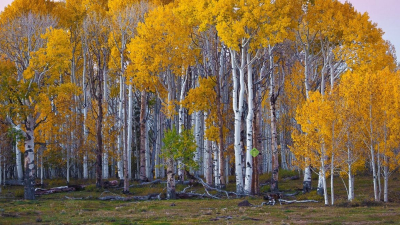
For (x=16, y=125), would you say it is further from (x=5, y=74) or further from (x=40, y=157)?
(x=40, y=157)

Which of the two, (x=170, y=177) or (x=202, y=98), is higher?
(x=202, y=98)

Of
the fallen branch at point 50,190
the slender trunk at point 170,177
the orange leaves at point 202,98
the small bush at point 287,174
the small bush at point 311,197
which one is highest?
the orange leaves at point 202,98

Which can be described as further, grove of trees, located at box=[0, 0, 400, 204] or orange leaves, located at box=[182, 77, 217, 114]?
orange leaves, located at box=[182, 77, 217, 114]

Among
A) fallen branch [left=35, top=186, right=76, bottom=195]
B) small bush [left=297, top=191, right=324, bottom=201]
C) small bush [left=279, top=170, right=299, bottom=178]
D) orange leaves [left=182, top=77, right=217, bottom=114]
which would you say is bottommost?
small bush [left=297, top=191, right=324, bottom=201]

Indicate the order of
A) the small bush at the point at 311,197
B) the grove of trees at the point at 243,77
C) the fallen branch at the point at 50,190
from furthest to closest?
1. the fallen branch at the point at 50,190
2. the small bush at the point at 311,197
3. the grove of trees at the point at 243,77

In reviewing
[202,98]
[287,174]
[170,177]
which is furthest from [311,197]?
A: [287,174]

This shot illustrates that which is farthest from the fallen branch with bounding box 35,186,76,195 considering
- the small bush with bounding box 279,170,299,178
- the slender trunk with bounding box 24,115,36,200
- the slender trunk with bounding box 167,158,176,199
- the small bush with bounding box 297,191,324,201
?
the small bush with bounding box 279,170,299,178

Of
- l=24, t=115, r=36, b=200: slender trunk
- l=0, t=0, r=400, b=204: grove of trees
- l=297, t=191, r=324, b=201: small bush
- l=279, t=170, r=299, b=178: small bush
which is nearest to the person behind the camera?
l=0, t=0, r=400, b=204: grove of trees

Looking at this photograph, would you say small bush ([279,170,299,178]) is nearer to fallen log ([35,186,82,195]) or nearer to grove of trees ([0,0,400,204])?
grove of trees ([0,0,400,204])

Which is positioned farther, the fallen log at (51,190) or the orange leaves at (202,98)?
the fallen log at (51,190)

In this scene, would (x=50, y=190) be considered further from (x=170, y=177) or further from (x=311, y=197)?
(x=311, y=197)

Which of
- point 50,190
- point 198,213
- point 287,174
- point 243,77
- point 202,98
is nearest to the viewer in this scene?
point 198,213

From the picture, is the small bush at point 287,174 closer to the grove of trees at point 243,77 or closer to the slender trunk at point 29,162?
the grove of trees at point 243,77

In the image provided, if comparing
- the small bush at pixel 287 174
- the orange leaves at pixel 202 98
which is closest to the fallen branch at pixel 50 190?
the orange leaves at pixel 202 98
